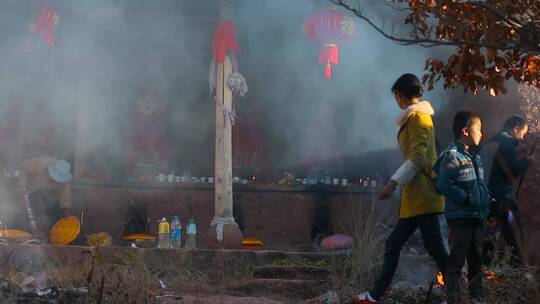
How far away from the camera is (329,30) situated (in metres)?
10.2

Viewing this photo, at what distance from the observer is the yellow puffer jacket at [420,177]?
17.1 feet

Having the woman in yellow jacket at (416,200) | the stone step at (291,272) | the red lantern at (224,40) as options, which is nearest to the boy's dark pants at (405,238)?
the woman in yellow jacket at (416,200)

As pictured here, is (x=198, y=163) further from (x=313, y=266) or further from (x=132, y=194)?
(x=313, y=266)

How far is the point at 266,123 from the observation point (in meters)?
11.3

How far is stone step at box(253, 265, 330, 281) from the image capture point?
24.2 feet

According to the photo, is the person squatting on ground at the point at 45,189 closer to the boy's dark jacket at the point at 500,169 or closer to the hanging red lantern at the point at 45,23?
the hanging red lantern at the point at 45,23

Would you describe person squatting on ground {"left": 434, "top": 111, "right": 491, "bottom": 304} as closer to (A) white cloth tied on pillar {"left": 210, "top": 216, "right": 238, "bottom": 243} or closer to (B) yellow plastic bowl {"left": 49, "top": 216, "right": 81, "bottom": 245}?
(A) white cloth tied on pillar {"left": 210, "top": 216, "right": 238, "bottom": 243}

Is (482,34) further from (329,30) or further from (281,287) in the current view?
(329,30)

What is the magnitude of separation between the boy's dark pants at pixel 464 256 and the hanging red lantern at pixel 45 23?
6.69 meters

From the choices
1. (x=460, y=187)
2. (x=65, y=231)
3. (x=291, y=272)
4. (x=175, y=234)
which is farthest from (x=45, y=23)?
(x=460, y=187)

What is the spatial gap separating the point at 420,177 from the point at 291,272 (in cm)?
265

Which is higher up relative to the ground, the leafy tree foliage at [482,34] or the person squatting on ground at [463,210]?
the leafy tree foliage at [482,34]

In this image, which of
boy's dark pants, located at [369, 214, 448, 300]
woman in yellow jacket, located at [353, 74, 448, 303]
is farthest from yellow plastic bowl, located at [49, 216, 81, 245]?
boy's dark pants, located at [369, 214, 448, 300]

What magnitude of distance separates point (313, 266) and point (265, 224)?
2824mm
